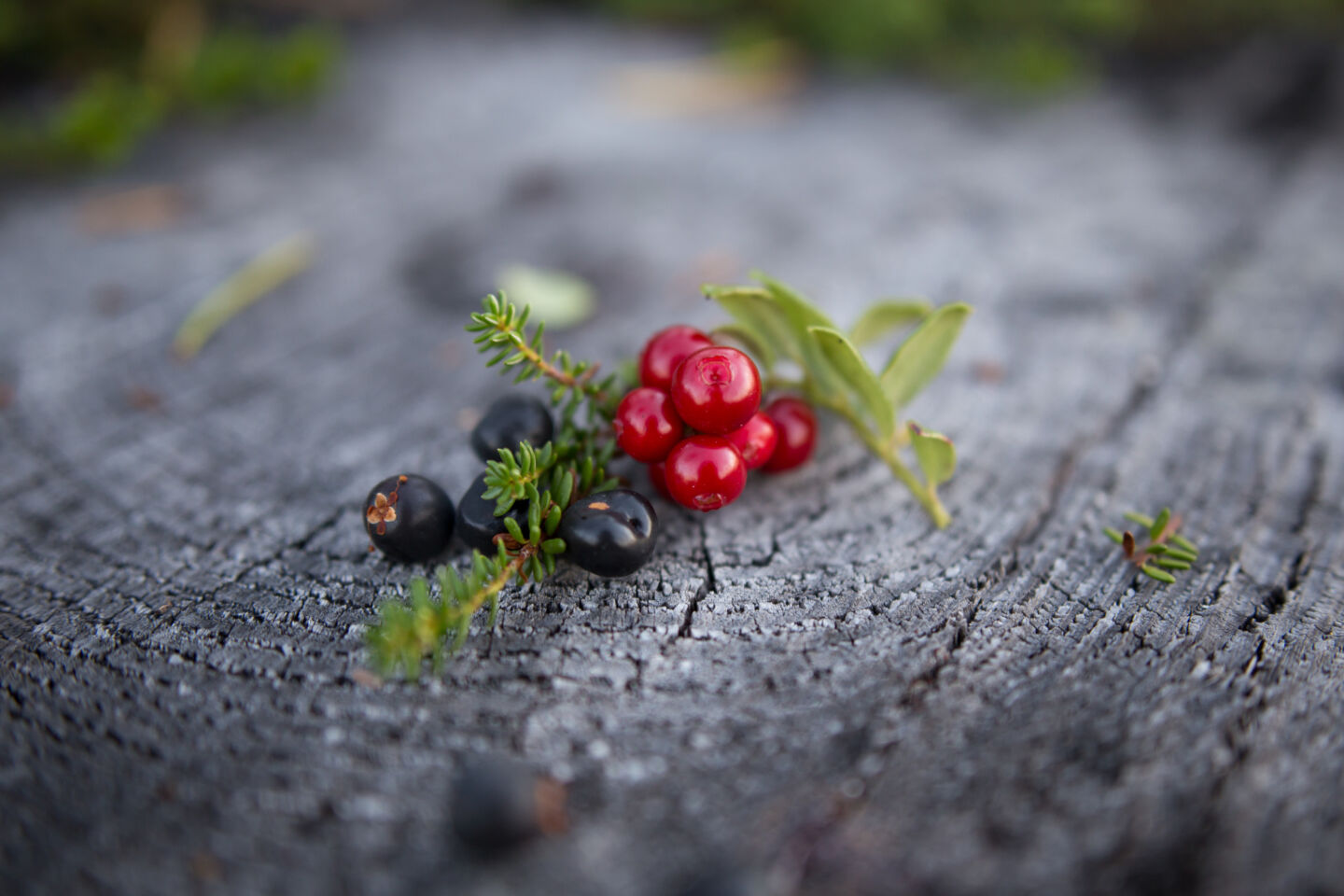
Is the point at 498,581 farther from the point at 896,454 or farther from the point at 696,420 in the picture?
the point at 896,454

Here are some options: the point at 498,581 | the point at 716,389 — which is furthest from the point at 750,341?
the point at 498,581

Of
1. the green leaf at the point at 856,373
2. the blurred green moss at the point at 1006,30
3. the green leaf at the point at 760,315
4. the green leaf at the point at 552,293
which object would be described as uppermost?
the blurred green moss at the point at 1006,30

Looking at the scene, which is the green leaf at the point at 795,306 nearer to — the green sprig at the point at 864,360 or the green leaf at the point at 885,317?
the green sprig at the point at 864,360

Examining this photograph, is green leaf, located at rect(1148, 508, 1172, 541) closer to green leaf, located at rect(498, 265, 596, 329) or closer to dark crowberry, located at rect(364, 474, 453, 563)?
dark crowberry, located at rect(364, 474, 453, 563)

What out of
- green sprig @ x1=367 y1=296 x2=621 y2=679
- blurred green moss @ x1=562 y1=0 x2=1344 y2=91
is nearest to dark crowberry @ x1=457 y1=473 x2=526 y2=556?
green sprig @ x1=367 y1=296 x2=621 y2=679

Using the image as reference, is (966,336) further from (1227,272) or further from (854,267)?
(1227,272)

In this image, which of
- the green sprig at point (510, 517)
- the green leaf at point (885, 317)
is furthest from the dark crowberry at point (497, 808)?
the green leaf at point (885, 317)
